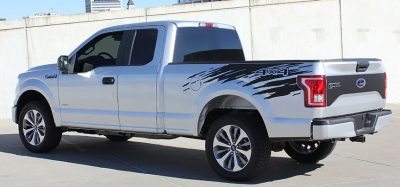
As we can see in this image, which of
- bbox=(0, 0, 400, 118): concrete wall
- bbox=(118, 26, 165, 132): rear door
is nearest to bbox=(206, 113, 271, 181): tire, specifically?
bbox=(118, 26, 165, 132): rear door

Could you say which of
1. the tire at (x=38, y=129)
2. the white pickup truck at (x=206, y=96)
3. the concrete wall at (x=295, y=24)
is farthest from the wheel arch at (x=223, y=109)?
the concrete wall at (x=295, y=24)

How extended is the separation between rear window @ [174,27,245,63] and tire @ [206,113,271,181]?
1092 mm

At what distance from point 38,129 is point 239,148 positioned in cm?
367

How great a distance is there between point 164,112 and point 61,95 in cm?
200

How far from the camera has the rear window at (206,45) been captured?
290 inches

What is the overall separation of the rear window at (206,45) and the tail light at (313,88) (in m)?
1.92

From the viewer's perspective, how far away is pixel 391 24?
14852 millimetres

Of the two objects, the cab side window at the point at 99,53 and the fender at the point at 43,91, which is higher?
the cab side window at the point at 99,53

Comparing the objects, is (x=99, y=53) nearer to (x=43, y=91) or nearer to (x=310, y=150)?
(x=43, y=91)

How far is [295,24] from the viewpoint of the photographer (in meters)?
14.6

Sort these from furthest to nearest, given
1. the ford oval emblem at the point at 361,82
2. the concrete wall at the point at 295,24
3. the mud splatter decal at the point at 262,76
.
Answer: the concrete wall at the point at 295,24 → the ford oval emblem at the point at 361,82 → the mud splatter decal at the point at 262,76

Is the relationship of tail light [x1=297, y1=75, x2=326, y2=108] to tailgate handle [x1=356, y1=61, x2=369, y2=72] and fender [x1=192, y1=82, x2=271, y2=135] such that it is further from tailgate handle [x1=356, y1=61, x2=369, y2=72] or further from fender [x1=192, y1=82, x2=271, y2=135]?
tailgate handle [x1=356, y1=61, x2=369, y2=72]

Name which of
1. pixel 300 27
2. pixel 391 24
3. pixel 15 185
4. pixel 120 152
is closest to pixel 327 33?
pixel 300 27

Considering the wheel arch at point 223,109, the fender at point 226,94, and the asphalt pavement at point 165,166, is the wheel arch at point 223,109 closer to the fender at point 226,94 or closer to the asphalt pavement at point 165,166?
the fender at point 226,94
